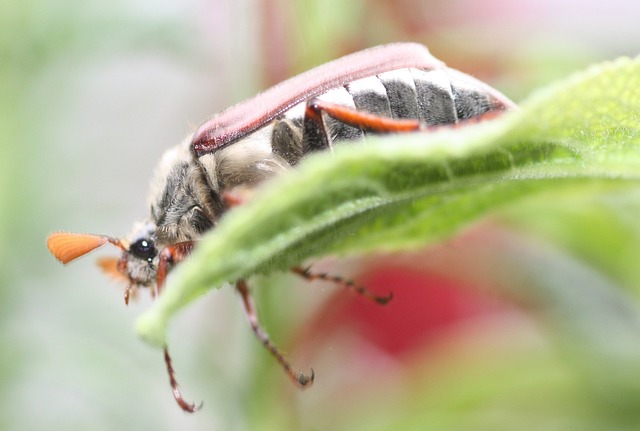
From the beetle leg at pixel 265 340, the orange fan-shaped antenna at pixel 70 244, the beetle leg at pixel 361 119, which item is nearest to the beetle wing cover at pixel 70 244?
the orange fan-shaped antenna at pixel 70 244

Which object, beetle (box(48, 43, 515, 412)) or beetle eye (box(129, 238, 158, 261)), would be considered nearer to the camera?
beetle (box(48, 43, 515, 412))

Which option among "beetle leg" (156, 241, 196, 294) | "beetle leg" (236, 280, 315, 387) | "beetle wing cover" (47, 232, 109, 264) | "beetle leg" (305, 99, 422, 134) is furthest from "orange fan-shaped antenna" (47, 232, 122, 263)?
"beetle leg" (305, 99, 422, 134)

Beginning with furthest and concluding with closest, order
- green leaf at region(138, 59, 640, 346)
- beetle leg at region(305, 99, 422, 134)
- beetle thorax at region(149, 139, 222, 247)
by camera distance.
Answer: beetle thorax at region(149, 139, 222, 247) < beetle leg at region(305, 99, 422, 134) < green leaf at region(138, 59, 640, 346)

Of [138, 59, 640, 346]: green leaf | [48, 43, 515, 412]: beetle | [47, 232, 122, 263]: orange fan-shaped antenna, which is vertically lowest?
[47, 232, 122, 263]: orange fan-shaped antenna

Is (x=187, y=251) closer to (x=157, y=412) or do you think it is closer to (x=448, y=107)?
(x=448, y=107)

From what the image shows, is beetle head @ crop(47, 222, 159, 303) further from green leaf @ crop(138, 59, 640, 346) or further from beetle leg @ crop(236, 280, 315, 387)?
green leaf @ crop(138, 59, 640, 346)

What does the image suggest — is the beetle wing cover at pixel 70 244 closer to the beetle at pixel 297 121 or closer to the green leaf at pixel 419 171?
the beetle at pixel 297 121

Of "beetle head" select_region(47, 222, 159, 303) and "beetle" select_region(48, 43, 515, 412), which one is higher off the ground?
"beetle" select_region(48, 43, 515, 412)
